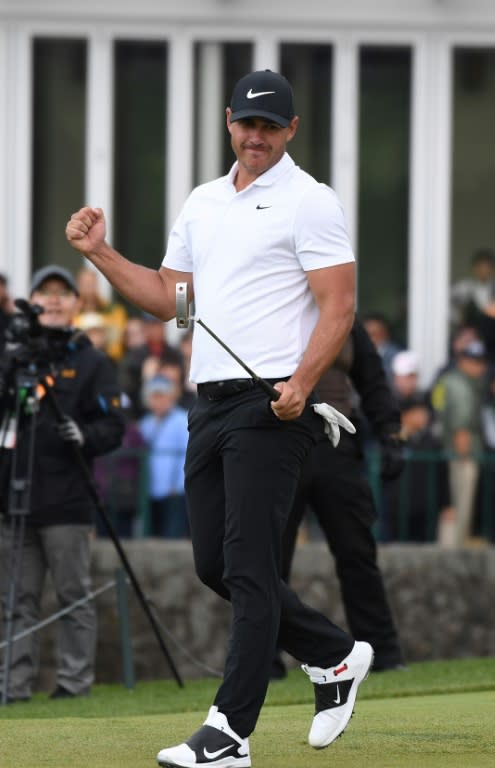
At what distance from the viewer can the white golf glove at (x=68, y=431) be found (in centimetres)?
941

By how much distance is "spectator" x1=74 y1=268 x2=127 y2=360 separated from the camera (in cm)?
1447

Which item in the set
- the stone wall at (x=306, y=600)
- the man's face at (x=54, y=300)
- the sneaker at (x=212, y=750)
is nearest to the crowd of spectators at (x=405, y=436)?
the stone wall at (x=306, y=600)

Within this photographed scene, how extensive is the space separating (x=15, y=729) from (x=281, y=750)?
3.61 feet

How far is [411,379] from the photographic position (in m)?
13.8

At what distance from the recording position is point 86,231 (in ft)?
20.5

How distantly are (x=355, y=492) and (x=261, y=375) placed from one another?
3.40 m

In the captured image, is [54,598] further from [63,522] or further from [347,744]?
[347,744]

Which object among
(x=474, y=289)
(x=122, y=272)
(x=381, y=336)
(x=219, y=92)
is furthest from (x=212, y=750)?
(x=219, y=92)

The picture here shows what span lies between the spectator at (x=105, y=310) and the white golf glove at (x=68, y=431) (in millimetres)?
4813

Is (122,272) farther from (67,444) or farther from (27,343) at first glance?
(67,444)

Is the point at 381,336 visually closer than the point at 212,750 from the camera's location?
No

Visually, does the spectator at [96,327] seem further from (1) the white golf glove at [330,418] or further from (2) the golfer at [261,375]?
(1) the white golf glove at [330,418]

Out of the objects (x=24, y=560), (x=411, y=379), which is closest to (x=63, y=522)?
(x=24, y=560)

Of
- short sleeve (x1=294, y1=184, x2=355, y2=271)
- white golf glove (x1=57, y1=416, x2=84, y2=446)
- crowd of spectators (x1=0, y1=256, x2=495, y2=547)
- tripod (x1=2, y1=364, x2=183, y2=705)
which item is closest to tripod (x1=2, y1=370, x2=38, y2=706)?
tripod (x1=2, y1=364, x2=183, y2=705)
